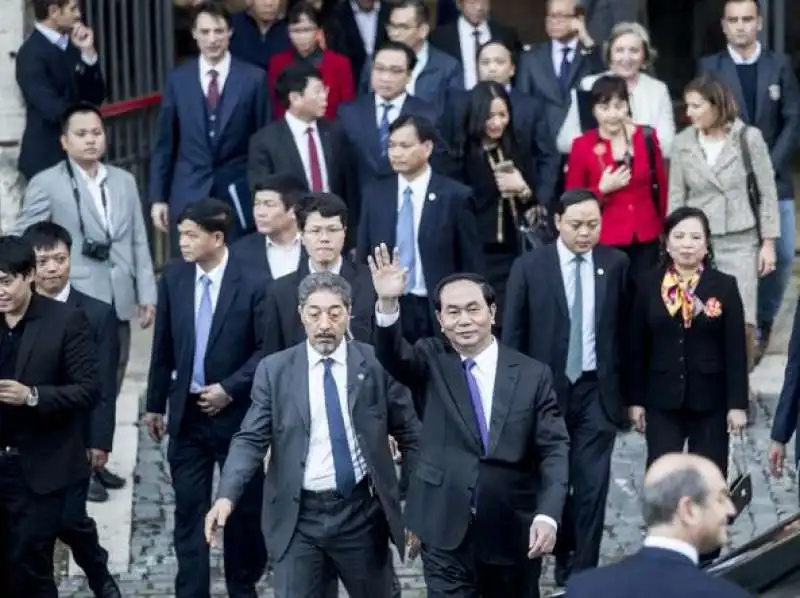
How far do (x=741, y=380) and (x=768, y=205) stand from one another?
241 cm

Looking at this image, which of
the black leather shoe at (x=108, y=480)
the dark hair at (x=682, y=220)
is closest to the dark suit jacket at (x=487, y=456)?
the dark hair at (x=682, y=220)

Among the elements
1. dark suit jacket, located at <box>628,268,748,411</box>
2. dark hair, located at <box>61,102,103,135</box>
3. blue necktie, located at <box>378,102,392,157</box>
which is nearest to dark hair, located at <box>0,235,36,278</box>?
dark hair, located at <box>61,102,103,135</box>

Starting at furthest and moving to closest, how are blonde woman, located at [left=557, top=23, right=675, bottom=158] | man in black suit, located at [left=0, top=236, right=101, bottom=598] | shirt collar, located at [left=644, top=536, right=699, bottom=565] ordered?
blonde woman, located at [left=557, top=23, right=675, bottom=158] < man in black suit, located at [left=0, top=236, right=101, bottom=598] < shirt collar, located at [left=644, top=536, right=699, bottom=565]

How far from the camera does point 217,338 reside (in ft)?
36.8

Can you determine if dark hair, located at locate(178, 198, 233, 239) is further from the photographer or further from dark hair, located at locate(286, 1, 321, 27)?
dark hair, located at locate(286, 1, 321, 27)

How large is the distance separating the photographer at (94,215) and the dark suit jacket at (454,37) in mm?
2968

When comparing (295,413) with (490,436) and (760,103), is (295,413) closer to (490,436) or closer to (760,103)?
(490,436)

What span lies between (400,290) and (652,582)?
3277mm

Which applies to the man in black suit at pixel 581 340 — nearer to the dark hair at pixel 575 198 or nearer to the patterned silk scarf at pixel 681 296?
the dark hair at pixel 575 198

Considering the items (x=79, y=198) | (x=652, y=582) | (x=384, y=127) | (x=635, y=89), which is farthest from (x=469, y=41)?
(x=652, y=582)

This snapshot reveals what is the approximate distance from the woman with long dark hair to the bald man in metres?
6.51

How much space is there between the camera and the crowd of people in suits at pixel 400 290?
9.64 m

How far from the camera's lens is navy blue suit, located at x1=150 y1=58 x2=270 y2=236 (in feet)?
46.0

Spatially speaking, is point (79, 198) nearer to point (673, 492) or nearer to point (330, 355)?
point (330, 355)
